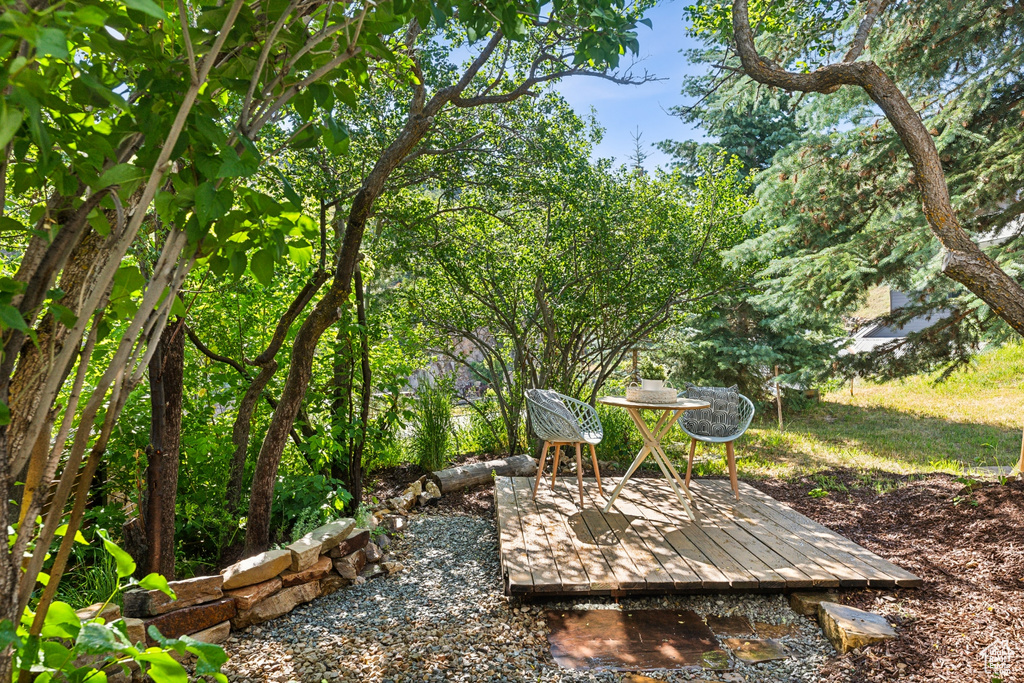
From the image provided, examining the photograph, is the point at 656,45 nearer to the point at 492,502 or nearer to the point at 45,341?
the point at 492,502

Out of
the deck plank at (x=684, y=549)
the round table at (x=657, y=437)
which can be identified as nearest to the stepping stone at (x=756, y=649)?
the deck plank at (x=684, y=549)

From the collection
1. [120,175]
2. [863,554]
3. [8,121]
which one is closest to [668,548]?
[863,554]

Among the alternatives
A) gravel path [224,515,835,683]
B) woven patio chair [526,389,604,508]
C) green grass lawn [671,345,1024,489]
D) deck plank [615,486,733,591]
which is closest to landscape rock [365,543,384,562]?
gravel path [224,515,835,683]

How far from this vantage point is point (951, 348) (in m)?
6.60

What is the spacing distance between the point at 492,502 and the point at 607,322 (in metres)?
2.43

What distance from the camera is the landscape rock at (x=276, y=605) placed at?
260cm

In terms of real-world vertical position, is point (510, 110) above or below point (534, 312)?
above

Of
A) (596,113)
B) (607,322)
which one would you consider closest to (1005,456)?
(607,322)

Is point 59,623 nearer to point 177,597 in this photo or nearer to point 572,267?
point 177,597

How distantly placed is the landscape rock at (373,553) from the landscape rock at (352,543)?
0.17ft

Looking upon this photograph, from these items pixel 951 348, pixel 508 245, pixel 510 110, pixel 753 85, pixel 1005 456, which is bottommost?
pixel 1005 456

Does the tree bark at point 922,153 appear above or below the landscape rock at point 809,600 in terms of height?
above

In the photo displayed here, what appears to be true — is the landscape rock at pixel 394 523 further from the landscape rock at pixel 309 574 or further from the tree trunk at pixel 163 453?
the tree trunk at pixel 163 453

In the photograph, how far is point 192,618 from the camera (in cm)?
240
